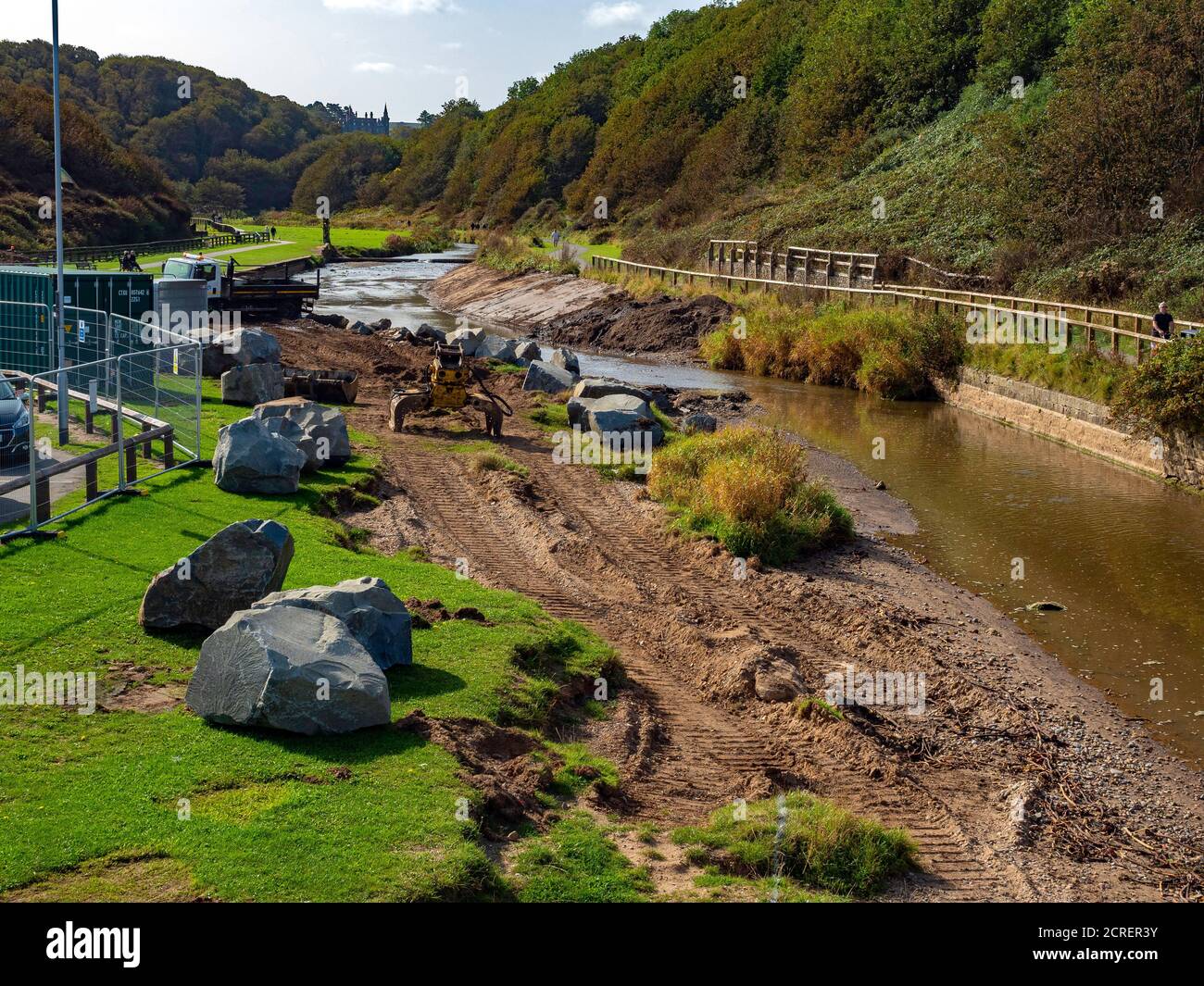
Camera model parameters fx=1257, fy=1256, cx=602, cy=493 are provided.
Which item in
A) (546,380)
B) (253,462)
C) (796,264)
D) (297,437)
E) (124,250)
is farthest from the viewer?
(124,250)

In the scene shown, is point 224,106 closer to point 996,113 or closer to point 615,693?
point 996,113

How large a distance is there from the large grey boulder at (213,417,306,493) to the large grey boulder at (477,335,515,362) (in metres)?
19.2

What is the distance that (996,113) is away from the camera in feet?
188

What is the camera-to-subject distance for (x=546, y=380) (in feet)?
108

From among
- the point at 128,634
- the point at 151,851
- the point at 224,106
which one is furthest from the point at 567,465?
the point at 224,106

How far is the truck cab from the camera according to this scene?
40.8m

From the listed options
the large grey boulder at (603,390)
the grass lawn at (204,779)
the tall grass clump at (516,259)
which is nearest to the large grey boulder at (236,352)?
the large grey boulder at (603,390)

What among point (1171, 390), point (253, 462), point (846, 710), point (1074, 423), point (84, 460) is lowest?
point (846, 710)

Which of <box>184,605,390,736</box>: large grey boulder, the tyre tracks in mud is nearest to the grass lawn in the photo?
<box>184,605,390,736</box>: large grey boulder

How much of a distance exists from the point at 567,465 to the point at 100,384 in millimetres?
8647

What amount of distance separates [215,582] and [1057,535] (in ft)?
49.5

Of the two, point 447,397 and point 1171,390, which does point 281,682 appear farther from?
point 1171,390

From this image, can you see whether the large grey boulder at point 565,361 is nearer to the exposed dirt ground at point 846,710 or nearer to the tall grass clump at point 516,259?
the exposed dirt ground at point 846,710

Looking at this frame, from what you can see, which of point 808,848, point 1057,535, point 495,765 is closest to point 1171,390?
point 1057,535
